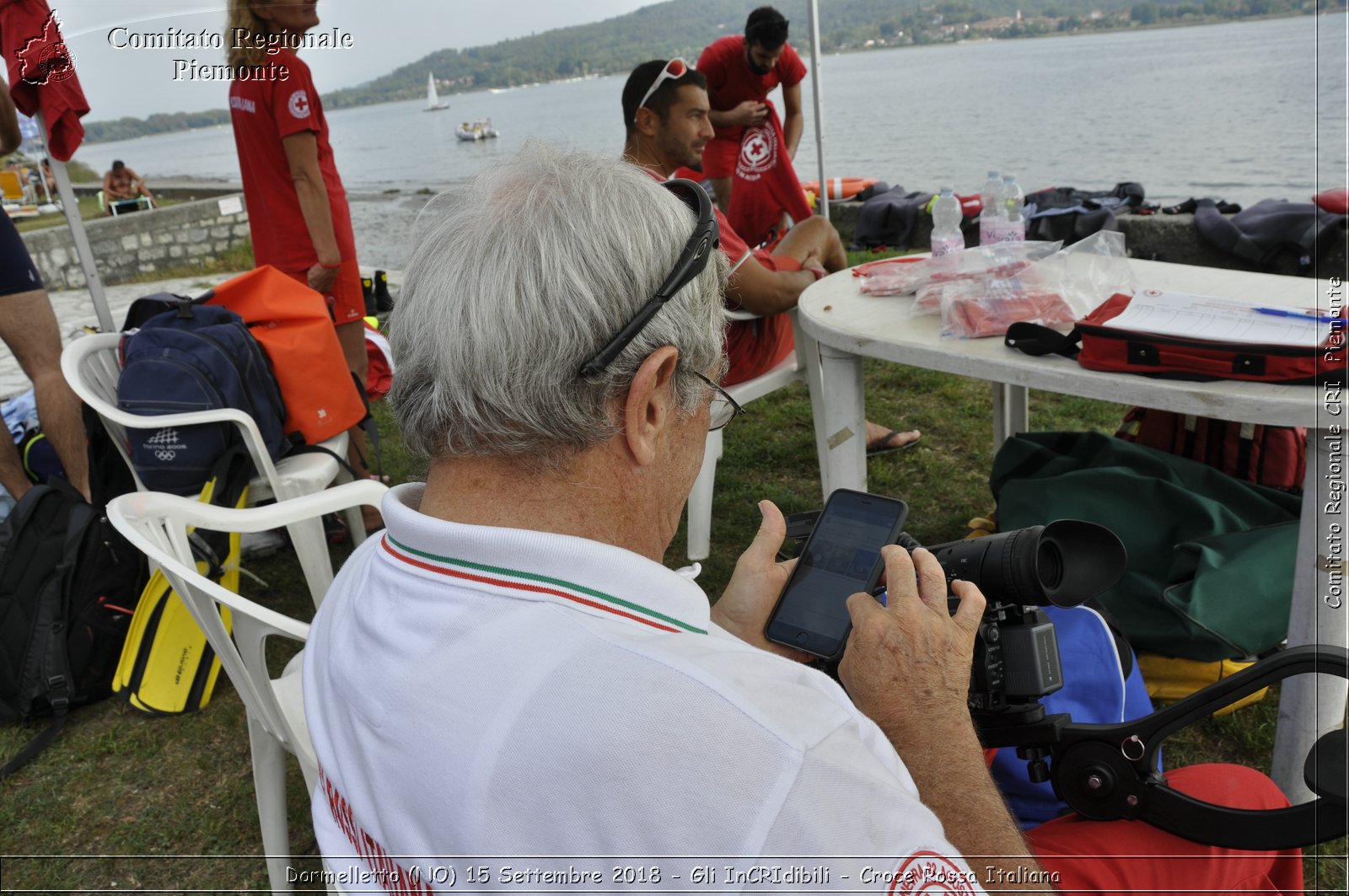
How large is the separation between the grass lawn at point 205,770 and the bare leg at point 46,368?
0.75m

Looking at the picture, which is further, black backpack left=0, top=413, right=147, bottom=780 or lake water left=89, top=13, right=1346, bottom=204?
lake water left=89, top=13, right=1346, bottom=204

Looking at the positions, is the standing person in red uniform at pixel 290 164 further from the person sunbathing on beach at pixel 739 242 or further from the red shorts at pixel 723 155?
the red shorts at pixel 723 155

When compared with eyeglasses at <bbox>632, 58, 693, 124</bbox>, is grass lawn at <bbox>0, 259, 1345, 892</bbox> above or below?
below

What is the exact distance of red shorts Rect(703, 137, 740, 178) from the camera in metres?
5.89

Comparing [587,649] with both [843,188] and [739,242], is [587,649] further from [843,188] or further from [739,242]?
[843,188]

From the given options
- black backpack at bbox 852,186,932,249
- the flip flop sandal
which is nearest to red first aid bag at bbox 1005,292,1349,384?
the flip flop sandal

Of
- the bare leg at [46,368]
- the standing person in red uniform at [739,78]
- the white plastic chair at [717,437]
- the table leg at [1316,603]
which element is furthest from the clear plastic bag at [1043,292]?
the standing person in red uniform at [739,78]

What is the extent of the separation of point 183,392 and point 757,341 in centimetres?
184

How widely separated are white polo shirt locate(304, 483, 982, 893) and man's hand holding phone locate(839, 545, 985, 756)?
0.59ft

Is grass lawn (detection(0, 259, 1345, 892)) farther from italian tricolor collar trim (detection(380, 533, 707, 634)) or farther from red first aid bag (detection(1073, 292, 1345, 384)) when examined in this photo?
A: red first aid bag (detection(1073, 292, 1345, 384))

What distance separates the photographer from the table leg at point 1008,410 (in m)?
3.33

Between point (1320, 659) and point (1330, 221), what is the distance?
5983mm

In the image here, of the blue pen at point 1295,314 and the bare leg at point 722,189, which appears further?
the bare leg at point 722,189

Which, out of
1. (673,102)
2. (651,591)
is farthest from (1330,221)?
(651,591)
